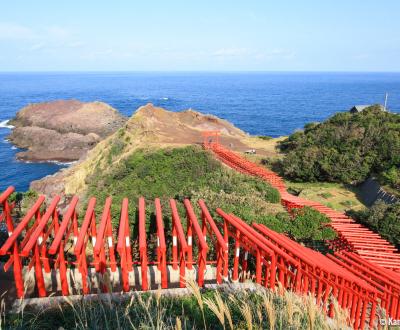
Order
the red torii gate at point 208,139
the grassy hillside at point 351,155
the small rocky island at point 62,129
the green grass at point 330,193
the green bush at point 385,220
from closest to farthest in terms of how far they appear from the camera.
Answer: the green bush at point 385,220 → the green grass at point 330,193 → the grassy hillside at point 351,155 → the red torii gate at point 208,139 → the small rocky island at point 62,129

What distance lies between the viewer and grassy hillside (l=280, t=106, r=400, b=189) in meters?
23.4

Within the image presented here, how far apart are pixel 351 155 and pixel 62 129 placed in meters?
52.1

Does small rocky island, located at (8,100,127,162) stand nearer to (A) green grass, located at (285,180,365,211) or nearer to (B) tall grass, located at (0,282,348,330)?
(A) green grass, located at (285,180,365,211)

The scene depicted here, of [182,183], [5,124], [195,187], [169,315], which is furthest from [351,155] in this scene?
[5,124]

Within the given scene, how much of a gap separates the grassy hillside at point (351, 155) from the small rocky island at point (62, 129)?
38.5 meters

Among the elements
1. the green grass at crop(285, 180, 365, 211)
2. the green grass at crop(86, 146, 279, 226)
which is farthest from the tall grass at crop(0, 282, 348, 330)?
the green grass at crop(285, 180, 365, 211)

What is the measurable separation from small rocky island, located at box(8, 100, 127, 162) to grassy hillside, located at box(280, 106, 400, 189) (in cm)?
3850

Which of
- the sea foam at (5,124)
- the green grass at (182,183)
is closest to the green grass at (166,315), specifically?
the green grass at (182,183)

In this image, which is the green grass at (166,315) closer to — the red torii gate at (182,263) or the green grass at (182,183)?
the red torii gate at (182,263)

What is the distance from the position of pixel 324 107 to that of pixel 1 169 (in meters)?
103

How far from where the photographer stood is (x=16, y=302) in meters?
6.72

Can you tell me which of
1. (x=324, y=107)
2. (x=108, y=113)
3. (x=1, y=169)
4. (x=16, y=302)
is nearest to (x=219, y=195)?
(x=16, y=302)

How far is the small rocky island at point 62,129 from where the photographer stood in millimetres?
55647

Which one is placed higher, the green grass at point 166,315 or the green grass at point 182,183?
the green grass at point 166,315
